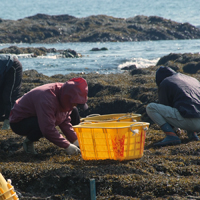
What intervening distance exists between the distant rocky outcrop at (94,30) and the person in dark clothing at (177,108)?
142ft

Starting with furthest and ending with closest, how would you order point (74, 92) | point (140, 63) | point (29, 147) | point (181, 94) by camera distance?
point (140, 63) → point (181, 94) → point (29, 147) → point (74, 92)

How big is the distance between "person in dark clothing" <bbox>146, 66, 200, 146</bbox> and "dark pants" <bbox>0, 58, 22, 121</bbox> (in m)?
2.93

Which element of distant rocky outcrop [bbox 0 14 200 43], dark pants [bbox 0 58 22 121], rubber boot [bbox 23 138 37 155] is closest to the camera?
rubber boot [bbox 23 138 37 155]

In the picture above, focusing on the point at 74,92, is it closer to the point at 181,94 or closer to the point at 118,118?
the point at 118,118

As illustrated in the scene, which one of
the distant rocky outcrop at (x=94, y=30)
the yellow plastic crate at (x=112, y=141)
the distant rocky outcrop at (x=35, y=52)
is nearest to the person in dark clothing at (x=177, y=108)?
the yellow plastic crate at (x=112, y=141)

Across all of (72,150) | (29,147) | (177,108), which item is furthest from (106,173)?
(177,108)

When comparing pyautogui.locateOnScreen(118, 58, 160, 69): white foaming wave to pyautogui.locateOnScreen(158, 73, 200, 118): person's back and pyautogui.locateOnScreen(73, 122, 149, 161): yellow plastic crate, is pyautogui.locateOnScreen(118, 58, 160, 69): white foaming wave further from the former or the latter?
pyautogui.locateOnScreen(73, 122, 149, 161): yellow plastic crate

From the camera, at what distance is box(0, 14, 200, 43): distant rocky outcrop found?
48969 mm

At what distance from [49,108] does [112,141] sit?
922mm

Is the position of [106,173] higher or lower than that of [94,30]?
lower

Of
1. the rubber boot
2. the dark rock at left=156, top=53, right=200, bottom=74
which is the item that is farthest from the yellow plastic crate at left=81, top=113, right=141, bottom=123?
the dark rock at left=156, top=53, right=200, bottom=74

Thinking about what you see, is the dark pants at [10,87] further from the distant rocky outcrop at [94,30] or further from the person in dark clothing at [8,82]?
the distant rocky outcrop at [94,30]

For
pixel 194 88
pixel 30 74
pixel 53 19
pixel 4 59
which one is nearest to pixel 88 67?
pixel 30 74

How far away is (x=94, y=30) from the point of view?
51.8 metres
